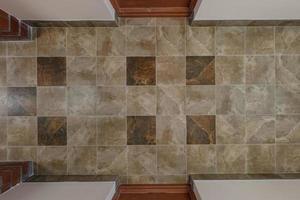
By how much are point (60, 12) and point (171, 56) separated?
663mm

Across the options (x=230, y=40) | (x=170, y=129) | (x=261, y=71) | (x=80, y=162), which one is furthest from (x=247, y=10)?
(x=80, y=162)

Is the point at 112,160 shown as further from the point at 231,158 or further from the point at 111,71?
the point at 231,158

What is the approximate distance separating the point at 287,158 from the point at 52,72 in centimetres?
147

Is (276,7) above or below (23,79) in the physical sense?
above

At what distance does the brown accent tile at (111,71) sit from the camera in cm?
183

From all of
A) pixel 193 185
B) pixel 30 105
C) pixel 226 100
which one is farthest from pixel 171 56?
pixel 30 105

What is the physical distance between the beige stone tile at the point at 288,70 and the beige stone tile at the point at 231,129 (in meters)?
0.32

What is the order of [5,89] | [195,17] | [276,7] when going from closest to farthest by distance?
1. [276,7]
2. [195,17]
3. [5,89]

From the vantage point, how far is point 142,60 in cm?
183

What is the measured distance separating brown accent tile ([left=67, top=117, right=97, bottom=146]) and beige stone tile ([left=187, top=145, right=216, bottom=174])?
1.90ft

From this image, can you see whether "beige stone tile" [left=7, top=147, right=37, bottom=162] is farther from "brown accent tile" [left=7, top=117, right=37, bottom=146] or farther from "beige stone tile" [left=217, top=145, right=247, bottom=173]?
"beige stone tile" [left=217, top=145, right=247, bottom=173]

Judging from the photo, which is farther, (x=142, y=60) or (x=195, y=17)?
(x=142, y=60)

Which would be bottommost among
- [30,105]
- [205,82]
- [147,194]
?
[147,194]

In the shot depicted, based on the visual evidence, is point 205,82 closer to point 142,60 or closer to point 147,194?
point 142,60
